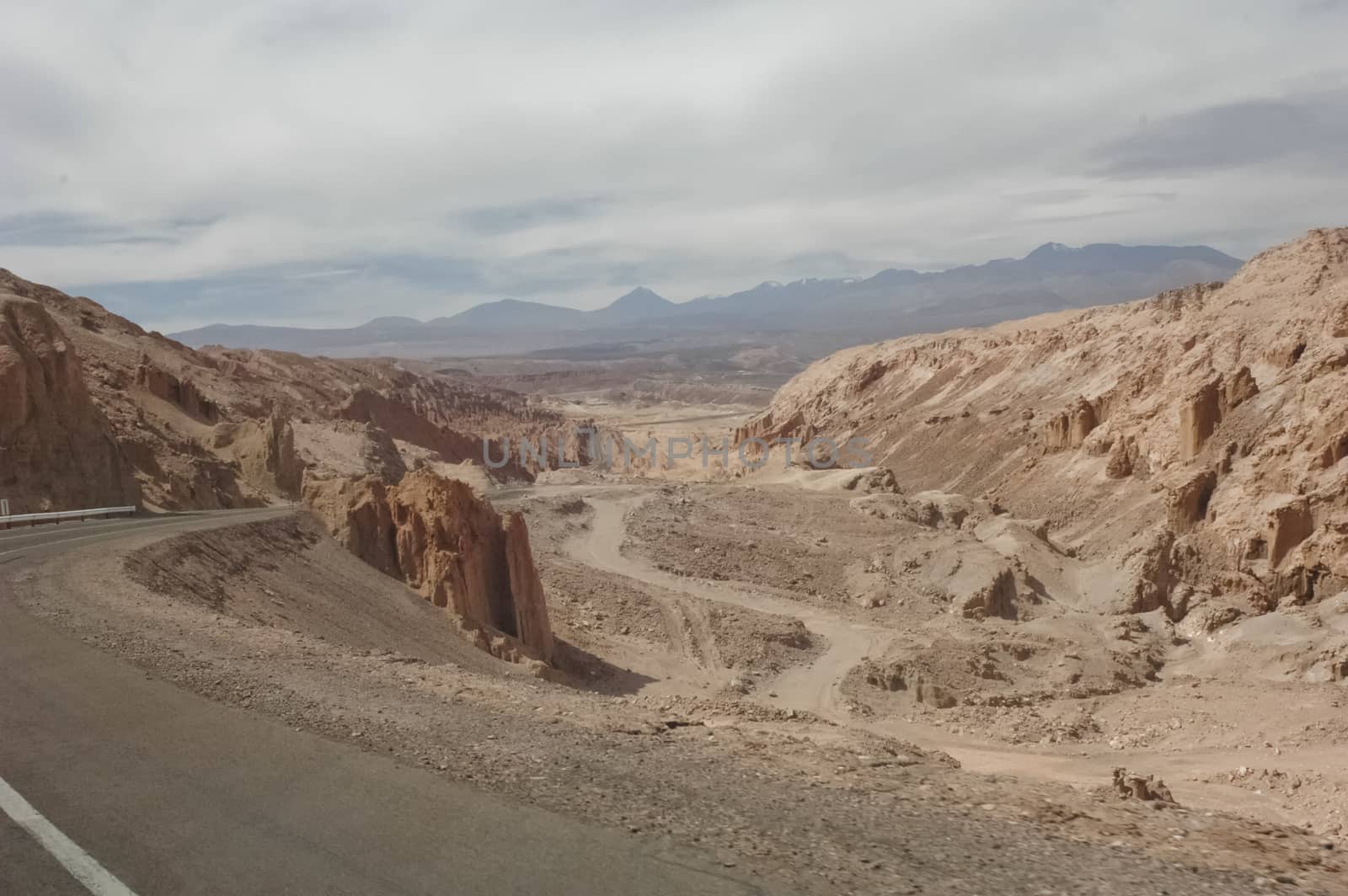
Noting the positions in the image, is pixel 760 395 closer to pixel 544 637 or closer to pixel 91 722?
pixel 544 637

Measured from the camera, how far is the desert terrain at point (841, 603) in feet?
23.2

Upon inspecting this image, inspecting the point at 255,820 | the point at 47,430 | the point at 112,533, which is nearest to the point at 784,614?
the point at 112,533

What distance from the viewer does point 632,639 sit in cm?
2458

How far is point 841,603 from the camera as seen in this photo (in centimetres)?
3031

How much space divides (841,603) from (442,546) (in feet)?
48.4

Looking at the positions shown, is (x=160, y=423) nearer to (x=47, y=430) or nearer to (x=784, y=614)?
(x=47, y=430)

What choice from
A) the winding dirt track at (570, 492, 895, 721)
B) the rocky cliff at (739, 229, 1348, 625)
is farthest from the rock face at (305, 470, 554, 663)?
the rocky cliff at (739, 229, 1348, 625)

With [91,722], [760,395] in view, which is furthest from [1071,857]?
[760,395]

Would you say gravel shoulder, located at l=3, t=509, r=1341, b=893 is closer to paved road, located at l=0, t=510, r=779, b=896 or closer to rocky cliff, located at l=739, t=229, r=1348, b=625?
paved road, located at l=0, t=510, r=779, b=896

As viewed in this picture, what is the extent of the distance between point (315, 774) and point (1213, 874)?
582 cm

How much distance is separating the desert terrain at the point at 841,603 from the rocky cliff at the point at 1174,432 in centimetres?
16

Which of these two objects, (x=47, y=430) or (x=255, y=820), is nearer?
(x=255, y=820)

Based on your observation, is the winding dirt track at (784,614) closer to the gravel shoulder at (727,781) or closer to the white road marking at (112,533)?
the gravel shoulder at (727,781)

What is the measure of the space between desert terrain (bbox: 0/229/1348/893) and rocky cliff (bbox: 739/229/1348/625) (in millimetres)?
160
